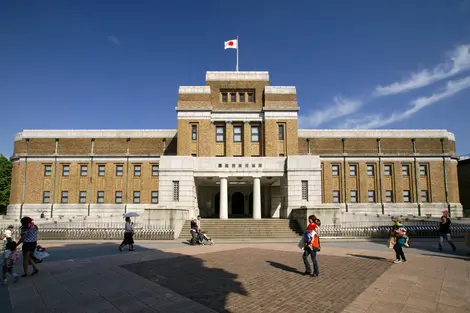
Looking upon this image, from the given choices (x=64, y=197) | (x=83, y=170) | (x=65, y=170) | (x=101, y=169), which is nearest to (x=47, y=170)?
(x=65, y=170)

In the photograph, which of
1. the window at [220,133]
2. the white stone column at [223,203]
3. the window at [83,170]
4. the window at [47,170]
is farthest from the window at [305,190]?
the window at [47,170]

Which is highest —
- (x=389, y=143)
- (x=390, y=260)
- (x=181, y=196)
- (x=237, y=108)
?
(x=237, y=108)

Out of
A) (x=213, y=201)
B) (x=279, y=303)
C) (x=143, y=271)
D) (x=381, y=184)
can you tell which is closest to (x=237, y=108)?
(x=213, y=201)

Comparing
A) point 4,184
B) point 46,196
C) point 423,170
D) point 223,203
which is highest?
point 423,170

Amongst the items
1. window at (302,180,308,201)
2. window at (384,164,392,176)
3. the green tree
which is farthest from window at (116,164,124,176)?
window at (384,164,392,176)

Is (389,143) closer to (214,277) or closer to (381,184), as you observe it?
(381,184)

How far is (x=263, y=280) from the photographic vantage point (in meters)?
8.42

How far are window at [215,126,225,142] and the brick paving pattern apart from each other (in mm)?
22169

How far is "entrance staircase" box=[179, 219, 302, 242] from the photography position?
2103 centimetres

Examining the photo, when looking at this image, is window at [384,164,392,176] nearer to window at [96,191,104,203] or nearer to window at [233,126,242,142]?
window at [233,126,242,142]

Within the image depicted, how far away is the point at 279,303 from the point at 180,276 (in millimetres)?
3645

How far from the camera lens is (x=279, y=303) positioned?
6.45 m

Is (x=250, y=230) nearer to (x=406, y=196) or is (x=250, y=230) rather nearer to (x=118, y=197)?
(x=118, y=197)

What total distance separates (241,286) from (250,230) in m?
14.4
